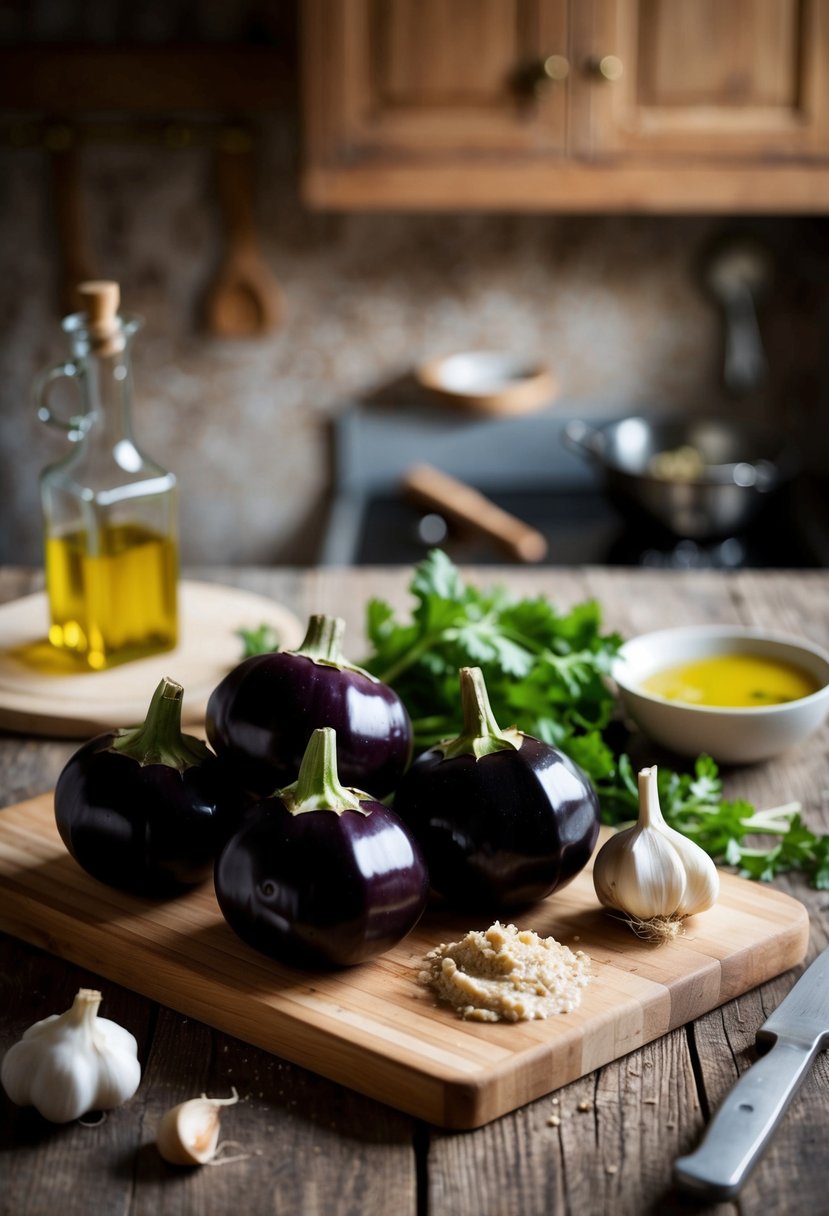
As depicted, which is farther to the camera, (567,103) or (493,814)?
(567,103)

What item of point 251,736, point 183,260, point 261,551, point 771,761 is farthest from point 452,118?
point 251,736

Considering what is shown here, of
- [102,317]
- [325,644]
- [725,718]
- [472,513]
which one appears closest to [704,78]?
[472,513]

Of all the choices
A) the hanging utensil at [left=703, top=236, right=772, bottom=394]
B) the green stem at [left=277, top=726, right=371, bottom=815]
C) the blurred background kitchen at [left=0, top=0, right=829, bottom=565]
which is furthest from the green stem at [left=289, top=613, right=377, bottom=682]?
the hanging utensil at [left=703, top=236, right=772, bottom=394]

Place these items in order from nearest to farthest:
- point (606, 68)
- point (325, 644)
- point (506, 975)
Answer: point (506, 975) → point (325, 644) → point (606, 68)

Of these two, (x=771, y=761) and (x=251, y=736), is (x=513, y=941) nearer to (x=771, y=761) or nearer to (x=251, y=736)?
(x=251, y=736)

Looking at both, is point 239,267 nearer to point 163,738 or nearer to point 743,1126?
point 163,738

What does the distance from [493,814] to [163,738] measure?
0.70 feet

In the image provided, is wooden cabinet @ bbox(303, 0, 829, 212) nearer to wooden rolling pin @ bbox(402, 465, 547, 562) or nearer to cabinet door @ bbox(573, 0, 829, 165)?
cabinet door @ bbox(573, 0, 829, 165)

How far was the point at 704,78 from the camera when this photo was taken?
2.28 meters

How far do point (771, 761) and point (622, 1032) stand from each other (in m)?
0.48

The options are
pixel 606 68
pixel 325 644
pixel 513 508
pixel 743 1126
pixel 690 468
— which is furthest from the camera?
pixel 513 508

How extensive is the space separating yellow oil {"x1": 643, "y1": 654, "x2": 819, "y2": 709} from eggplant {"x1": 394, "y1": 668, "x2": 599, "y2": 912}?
1.24 ft

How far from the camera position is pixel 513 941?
826mm

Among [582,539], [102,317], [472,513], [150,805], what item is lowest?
[582,539]
